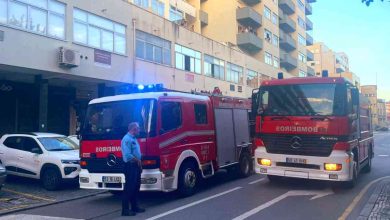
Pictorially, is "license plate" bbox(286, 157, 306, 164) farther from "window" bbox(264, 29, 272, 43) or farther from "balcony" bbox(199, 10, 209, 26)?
"window" bbox(264, 29, 272, 43)

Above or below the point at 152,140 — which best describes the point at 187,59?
above

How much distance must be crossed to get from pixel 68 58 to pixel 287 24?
1749 inches

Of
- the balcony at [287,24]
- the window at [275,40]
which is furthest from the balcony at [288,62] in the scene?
the balcony at [287,24]

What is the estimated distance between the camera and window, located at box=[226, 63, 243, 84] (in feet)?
121

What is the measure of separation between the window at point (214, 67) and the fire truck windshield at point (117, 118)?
23.2m

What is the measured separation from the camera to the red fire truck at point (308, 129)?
9.64 m

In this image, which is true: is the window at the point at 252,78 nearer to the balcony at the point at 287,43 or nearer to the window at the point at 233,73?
the window at the point at 233,73

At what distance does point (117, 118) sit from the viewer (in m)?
9.15

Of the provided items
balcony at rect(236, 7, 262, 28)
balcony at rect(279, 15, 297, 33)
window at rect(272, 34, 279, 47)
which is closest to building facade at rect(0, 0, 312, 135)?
balcony at rect(236, 7, 262, 28)

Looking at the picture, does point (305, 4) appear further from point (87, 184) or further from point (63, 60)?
point (87, 184)

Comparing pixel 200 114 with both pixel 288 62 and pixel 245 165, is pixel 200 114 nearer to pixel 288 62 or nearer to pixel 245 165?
pixel 245 165

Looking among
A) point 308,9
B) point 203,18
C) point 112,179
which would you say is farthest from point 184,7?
point 308,9

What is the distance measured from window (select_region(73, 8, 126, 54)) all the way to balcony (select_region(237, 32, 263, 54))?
2244 centimetres

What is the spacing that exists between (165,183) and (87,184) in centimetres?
188
